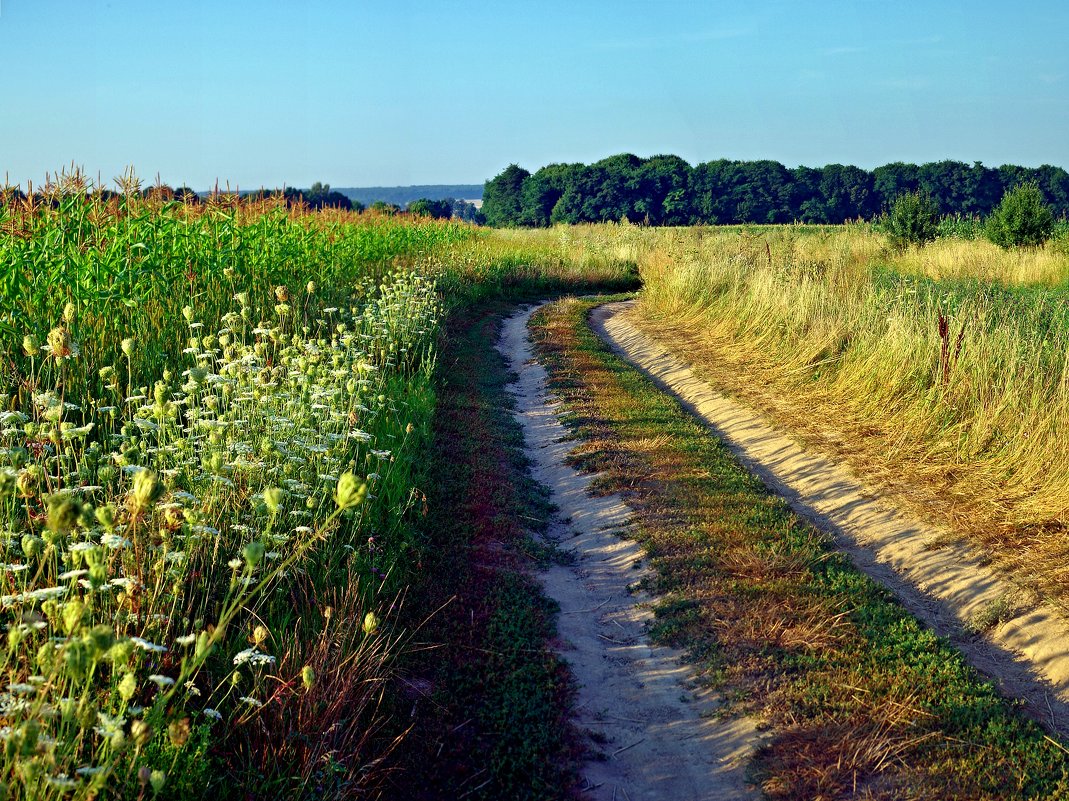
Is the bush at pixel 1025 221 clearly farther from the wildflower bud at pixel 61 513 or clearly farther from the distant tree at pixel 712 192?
the distant tree at pixel 712 192

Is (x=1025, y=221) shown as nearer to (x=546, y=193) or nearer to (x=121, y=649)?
(x=121, y=649)

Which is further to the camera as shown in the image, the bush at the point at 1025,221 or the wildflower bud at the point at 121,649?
the bush at the point at 1025,221

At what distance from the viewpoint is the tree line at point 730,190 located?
5378 cm

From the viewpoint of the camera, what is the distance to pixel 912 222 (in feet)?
73.2

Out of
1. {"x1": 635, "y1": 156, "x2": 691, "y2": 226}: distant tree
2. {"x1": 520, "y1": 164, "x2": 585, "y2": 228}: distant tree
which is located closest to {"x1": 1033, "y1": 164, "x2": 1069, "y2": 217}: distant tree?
{"x1": 635, "y1": 156, "x2": 691, "y2": 226}: distant tree

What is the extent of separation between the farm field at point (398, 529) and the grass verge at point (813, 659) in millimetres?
20

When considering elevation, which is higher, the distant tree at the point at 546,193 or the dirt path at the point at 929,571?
the distant tree at the point at 546,193

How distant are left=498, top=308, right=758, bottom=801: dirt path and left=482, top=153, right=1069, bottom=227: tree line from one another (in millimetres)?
48465

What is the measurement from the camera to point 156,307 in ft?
23.6

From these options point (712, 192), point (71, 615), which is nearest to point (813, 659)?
point (71, 615)

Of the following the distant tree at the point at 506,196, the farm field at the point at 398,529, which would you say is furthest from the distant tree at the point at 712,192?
the farm field at the point at 398,529

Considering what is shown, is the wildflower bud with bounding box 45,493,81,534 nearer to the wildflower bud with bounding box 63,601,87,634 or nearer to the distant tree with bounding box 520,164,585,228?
the wildflower bud with bounding box 63,601,87,634

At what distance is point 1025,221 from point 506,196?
45.3m

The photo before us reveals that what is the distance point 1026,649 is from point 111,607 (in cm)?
450
